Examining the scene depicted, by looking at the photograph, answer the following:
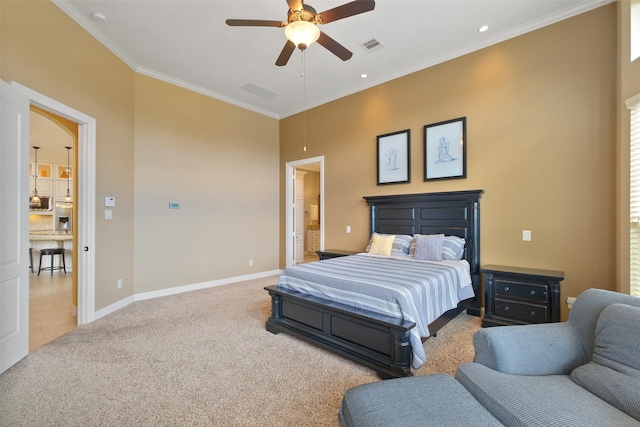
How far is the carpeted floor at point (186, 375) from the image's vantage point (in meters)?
1.80

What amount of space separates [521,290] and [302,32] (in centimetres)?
339

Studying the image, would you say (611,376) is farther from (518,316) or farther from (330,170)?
(330,170)

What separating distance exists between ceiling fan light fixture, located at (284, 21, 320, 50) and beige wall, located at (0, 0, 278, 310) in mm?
2464

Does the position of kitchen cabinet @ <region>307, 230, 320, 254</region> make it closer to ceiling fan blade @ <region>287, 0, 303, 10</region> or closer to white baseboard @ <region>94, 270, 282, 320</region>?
white baseboard @ <region>94, 270, 282, 320</region>

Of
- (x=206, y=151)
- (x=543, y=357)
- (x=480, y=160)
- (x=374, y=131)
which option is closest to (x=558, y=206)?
(x=480, y=160)

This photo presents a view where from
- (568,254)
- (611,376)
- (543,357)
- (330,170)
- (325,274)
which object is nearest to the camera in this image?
(611,376)

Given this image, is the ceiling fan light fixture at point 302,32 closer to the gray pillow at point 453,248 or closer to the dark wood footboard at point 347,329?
the dark wood footboard at point 347,329

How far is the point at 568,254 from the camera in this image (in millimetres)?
3107

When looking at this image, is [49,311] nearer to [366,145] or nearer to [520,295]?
[366,145]

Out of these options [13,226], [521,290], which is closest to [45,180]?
[13,226]

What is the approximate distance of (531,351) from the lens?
4.90 ft

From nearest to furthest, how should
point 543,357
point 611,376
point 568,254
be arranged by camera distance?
point 611,376, point 543,357, point 568,254

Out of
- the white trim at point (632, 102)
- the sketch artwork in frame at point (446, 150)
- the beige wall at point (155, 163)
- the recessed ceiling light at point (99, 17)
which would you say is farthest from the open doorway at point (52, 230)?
the white trim at point (632, 102)

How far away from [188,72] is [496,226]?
5.04 meters
